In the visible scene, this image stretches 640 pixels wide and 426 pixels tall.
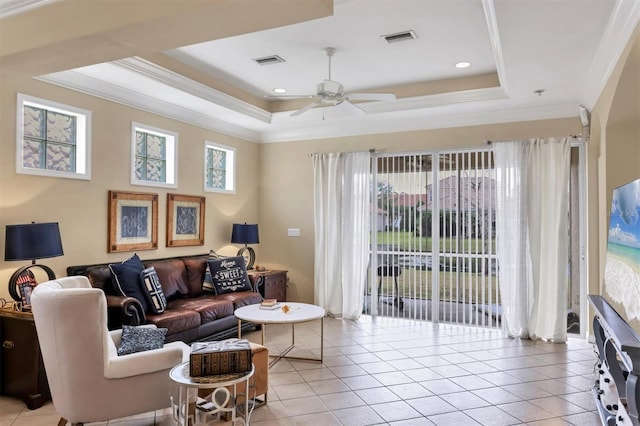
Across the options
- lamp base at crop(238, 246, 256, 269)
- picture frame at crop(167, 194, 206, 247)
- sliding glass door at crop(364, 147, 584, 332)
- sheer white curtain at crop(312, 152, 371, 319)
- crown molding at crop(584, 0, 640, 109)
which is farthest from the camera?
lamp base at crop(238, 246, 256, 269)

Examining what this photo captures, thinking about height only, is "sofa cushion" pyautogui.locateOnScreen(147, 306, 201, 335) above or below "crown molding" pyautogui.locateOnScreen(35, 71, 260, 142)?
below

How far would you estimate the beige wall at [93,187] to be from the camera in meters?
3.61

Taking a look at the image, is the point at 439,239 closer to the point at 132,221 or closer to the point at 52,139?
the point at 132,221

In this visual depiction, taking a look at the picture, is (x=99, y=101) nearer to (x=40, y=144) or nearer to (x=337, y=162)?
(x=40, y=144)

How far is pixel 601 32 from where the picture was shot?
3.03m

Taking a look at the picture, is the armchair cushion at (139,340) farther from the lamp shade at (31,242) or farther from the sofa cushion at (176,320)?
the lamp shade at (31,242)

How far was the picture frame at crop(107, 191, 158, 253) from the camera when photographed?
451 cm

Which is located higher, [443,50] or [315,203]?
[443,50]

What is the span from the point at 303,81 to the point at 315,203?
1.84 metres

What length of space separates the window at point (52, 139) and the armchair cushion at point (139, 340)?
5.89 ft

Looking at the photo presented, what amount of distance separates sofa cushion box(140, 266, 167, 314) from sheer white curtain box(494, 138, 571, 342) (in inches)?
153

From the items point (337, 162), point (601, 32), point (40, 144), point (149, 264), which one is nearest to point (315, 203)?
point (337, 162)

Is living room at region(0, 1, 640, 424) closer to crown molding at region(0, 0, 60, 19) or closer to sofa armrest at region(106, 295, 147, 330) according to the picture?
crown molding at region(0, 0, 60, 19)

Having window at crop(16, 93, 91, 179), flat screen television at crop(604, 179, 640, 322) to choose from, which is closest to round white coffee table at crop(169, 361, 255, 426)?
flat screen television at crop(604, 179, 640, 322)
